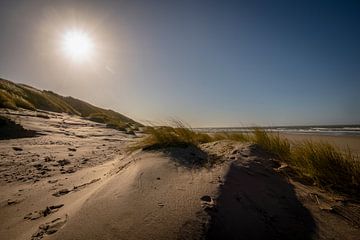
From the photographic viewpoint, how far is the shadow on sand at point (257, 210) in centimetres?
162

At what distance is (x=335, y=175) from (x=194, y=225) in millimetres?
1933

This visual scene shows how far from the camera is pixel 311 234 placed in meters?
1.75

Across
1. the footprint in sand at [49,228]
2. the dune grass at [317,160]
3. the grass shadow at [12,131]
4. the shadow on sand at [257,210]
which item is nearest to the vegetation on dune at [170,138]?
the dune grass at [317,160]

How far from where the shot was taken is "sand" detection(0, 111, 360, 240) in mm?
1609

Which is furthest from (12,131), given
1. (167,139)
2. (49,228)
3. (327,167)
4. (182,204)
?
(327,167)

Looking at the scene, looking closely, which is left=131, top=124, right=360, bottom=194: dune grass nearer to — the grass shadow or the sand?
the sand

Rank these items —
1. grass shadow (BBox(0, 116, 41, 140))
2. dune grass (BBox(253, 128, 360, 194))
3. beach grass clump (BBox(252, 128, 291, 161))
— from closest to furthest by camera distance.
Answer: dune grass (BBox(253, 128, 360, 194)), beach grass clump (BBox(252, 128, 291, 161)), grass shadow (BBox(0, 116, 41, 140))

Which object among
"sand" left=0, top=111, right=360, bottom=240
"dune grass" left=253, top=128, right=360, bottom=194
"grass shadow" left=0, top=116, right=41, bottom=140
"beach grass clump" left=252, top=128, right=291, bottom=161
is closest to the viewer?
"sand" left=0, top=111, right=360, bottom=240

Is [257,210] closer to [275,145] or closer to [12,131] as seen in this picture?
[275,145]

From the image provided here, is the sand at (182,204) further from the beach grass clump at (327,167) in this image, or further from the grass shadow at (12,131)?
the grass shadow at (12,131)

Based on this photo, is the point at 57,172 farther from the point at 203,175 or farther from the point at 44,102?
the point at 44,102

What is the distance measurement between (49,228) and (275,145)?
3.17 metres

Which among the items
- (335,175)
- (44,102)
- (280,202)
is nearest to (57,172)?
(280,202)

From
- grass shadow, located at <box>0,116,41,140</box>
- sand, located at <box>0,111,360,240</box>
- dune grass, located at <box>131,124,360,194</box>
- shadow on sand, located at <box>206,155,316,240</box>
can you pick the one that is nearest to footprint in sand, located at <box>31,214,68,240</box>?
sand, located at <box>0,111,360,240</box>
